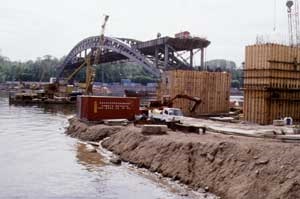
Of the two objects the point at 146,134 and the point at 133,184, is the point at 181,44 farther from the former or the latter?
the point at 133,184

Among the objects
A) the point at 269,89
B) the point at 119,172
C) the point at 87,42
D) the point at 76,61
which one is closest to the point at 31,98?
the point at 87,42

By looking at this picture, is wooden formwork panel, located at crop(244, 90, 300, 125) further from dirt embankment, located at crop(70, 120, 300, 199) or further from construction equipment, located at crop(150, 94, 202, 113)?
dirt embankment, located at crop(70, 120, 300, 199)

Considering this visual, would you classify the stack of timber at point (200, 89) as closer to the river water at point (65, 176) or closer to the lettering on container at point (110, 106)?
the lettering on container at point (110, 106)

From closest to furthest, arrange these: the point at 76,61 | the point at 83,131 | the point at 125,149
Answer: the point at 125,149, the point at 83,131, the point at 76,61

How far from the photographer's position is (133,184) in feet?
84.8

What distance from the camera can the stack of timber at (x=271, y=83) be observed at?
142 ft

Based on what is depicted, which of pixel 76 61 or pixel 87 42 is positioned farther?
pixel 76 61

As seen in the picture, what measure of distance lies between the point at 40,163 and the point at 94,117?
17.0 metres

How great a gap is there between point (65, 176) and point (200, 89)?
3564cm

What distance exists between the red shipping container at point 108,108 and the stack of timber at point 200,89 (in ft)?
31.4

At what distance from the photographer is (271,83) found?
43.1 meters

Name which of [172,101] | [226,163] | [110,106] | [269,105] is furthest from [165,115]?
[226,163]

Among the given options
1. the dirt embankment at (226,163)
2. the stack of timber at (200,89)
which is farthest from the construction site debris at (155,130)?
the stack of timber at (200,89)

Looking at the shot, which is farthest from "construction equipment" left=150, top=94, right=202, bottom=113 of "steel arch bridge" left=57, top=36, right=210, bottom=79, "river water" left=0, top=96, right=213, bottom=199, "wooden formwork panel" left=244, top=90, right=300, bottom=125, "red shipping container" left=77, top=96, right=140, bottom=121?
"steel arch bridge" left=57, top=36, right=210, bottom=79
